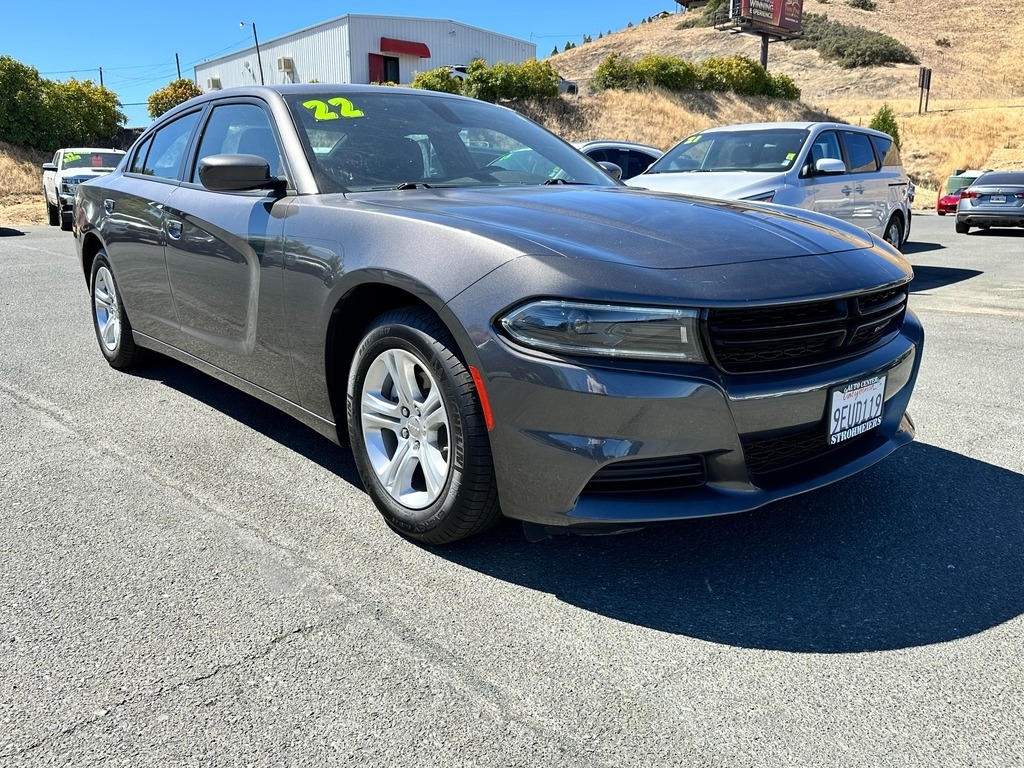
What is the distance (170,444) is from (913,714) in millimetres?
3162

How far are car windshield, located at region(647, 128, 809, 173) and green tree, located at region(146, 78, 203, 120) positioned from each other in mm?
33886

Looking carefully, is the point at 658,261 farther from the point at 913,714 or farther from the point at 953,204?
the point at 953,204

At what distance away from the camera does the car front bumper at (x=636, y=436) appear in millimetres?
2318

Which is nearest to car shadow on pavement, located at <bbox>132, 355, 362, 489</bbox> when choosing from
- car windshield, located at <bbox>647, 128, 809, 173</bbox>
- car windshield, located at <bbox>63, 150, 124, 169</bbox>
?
car windshield, located at <bbox>647, 128, 809, 173</bbox>

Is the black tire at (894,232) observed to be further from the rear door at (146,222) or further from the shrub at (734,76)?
the shrub at (734,76)

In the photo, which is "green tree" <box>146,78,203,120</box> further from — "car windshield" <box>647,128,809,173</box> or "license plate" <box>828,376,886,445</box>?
"license plate" <box>828,376,886,445</box>

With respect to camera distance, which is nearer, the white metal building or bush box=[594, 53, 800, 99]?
bush box=[594, 53, 800, 99]

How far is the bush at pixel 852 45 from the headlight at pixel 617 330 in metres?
71.3

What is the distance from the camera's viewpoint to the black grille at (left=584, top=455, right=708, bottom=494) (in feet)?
7.85

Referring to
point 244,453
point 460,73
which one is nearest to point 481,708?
point 244,453

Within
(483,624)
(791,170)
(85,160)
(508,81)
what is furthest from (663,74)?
(483,624)

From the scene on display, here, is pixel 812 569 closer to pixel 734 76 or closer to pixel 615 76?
pixel 615 76

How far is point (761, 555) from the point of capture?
2783 millimetres

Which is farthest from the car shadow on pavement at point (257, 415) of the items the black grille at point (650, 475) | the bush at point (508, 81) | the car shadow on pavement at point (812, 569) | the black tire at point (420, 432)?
the bush at point (508, 81)
